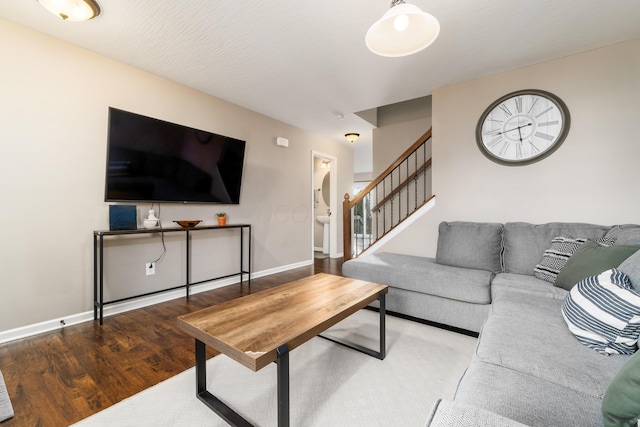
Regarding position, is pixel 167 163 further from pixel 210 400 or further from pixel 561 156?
pixel 561 156

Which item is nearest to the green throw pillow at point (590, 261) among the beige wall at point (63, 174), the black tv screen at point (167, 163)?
the black tv screen at point (167, 163)

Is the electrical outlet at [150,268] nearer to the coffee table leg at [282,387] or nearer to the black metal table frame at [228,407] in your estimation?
the black metal table frame at [228,407]

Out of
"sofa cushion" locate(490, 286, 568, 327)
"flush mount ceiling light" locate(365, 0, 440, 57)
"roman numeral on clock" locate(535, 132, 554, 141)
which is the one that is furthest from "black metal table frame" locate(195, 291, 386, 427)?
"roman numeral on clock" locate(535, 132, 554, 141)

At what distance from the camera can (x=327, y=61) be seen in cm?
257

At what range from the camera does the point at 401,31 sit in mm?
1533

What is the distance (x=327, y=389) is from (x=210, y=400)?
2.02 ft

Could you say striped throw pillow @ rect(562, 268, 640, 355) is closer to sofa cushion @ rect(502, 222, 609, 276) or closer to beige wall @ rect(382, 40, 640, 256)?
sofa cushion @ rect(502, 222, 609, 276)

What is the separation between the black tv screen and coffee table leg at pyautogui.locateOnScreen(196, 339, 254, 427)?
1872 millimetres

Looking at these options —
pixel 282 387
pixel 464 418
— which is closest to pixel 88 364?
pixel 282 387

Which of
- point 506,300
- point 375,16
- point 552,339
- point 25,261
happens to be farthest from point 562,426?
point 25,261

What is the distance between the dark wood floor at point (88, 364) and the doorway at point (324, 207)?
3.07m

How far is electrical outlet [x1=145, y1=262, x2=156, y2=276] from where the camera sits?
114 inches

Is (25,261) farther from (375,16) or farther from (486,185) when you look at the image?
(486,185)

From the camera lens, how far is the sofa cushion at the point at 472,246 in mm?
2473
